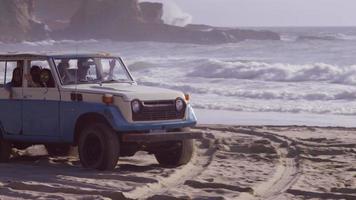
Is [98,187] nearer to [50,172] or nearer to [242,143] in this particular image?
[50,172]

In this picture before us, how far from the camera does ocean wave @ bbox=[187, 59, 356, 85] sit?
96.9 ft

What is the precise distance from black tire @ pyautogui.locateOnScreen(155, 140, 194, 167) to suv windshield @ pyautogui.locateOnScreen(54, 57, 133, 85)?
1.18 metres

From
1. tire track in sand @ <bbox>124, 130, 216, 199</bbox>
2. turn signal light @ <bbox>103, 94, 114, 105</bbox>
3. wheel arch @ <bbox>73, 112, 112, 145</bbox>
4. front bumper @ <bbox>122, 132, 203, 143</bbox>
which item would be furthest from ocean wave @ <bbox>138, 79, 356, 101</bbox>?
turn signal light @ <bbox>103, 94, 114, 105</bbox>

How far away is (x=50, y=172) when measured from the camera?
9984 mm

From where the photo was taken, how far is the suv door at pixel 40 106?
10203 millimetres

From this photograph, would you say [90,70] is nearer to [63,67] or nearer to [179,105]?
[63,67]

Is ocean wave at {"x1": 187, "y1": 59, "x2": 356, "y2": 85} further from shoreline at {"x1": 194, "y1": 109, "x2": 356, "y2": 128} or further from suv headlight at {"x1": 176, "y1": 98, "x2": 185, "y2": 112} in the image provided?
suv headlight at {"x1": 176, "y1": 98, "x2": 185, "y2": 112}

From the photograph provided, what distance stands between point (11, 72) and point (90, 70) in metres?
1.26

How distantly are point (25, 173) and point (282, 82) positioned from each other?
65.4ft

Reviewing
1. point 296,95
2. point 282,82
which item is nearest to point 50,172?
point 296,95

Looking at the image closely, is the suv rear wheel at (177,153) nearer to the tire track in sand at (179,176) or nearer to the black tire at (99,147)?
the tire track in sand at (179,176)

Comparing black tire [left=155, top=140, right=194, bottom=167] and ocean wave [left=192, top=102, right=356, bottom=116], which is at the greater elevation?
ocean wave [left=192, top=102, right=356, bottom=116]

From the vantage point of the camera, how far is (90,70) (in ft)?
35.0

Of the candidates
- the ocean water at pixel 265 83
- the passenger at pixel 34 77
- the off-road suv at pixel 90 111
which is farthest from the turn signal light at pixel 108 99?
the ocean water at pixel 265 83
